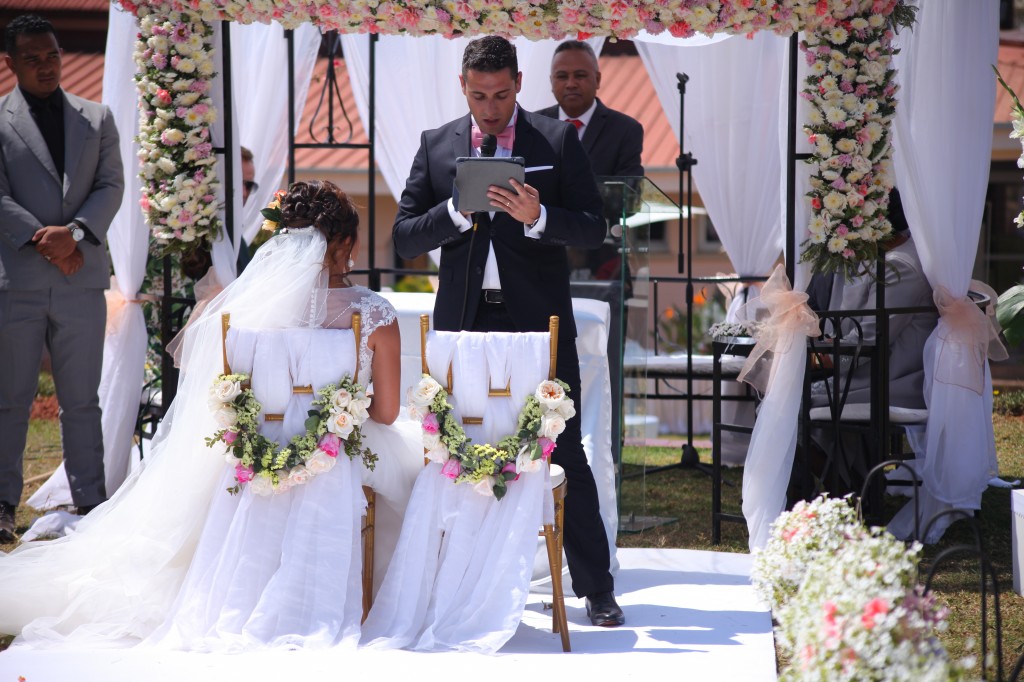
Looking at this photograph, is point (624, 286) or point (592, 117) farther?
point (592, 117)

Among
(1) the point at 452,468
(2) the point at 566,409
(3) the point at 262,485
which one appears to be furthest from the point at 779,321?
(3) the point at 262,485

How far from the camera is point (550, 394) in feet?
13.0

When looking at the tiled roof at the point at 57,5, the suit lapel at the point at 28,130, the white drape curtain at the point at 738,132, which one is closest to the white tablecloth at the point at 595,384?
the suit lapel at the point at 28,130

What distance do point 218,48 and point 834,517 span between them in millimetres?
3904

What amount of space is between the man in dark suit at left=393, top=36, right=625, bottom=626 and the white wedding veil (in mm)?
550

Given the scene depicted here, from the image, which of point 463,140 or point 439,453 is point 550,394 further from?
point 463,140

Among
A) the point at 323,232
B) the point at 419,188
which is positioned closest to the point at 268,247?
the point at 323,232

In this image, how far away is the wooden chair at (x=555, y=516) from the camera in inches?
156

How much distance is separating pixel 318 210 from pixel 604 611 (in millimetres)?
1807

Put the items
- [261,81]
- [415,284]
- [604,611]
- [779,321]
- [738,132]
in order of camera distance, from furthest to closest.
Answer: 1. [415,284]
2. [738,132]
3. [261,81]
4. [779,321]
5. [604,611]

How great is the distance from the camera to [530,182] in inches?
175

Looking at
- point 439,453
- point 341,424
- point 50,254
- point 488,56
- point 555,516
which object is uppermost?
point 488,56

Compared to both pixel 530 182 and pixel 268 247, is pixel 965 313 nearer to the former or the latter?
pixel 530 182

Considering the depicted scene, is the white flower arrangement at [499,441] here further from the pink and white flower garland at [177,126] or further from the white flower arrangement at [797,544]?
the pink and white flower garland at [177,126]
